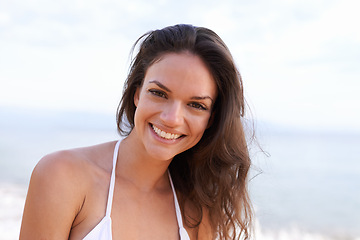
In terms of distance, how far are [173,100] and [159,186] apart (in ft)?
2.31

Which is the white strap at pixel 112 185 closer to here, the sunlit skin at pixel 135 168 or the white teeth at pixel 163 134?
the sunlit skin at pixel 135 168

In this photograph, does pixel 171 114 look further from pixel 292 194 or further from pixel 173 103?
pixel 292 194

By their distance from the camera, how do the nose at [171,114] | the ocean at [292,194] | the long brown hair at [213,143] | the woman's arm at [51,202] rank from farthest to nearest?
the ocean at [292,194] → the long brown hair at [213,143] → the nose at [171,114] → the woman's arm at [51,202]

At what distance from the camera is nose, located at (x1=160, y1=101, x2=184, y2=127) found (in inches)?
90.4

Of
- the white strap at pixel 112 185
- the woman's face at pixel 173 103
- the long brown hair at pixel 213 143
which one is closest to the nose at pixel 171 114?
the woman's face at pixel 173 103

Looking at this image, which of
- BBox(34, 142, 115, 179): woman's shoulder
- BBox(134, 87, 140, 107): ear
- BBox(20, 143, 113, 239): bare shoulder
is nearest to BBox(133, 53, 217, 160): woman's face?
BBox(134, 87, 140, 107): ear

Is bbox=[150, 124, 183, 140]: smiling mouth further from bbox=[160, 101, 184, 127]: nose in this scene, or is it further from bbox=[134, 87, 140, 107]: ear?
bbox=[134, 87, 140, 107]: ear

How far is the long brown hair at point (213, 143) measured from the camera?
8.16 ft

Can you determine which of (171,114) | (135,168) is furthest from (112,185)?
(171,114)

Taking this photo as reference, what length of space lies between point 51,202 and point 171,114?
2.44 feet

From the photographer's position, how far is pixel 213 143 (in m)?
2.69

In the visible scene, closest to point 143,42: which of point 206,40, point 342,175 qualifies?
point 206,40

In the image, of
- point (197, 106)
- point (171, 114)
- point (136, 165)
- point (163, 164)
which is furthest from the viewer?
point (163, 164)

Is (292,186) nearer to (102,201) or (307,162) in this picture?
(307,162)
